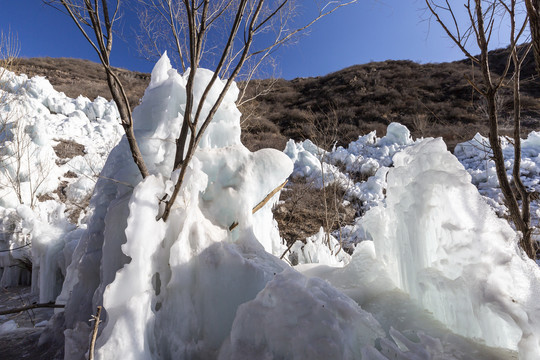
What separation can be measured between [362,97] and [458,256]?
72.6ft

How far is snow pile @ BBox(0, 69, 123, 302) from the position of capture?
13.1ft

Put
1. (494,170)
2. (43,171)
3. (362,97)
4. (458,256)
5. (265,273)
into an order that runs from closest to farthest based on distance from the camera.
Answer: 1. (458,256)
2. (265,273)
3. (494,170)
4. (43,171)
5. (362,97)

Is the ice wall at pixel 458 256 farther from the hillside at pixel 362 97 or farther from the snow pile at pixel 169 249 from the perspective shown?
the hillside at pixel 362 97

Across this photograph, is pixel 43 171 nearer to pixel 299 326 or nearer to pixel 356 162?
pixel 356 162

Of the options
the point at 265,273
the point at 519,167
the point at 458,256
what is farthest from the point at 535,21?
the point at 265,273

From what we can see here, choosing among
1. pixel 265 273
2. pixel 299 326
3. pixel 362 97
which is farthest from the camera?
pixel 362 97

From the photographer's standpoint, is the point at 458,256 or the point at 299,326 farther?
the point at 458,256

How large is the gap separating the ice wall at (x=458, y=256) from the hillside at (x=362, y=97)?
11.6m

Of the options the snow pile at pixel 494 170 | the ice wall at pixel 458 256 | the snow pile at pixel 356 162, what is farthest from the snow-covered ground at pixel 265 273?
the snow pile at pixel 356 162

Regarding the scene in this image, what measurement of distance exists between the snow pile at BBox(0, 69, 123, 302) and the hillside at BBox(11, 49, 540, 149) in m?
4.34

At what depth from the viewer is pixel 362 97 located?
21688 millimetres

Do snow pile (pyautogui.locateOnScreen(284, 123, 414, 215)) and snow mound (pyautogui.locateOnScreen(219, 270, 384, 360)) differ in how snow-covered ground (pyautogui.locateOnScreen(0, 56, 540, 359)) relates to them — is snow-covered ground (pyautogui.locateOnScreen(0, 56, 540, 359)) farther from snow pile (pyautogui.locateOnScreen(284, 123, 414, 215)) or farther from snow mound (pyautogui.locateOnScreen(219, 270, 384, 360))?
snow pile (pyautogui.locateOnScreen(284, 123, 414, 215))

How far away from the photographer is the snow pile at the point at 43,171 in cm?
400

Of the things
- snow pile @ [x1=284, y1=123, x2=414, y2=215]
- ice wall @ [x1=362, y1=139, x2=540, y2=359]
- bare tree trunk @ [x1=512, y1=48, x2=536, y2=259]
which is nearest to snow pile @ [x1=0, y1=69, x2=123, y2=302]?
ice wall @ [x1=362, y1=139, x2=540, y2=359]
